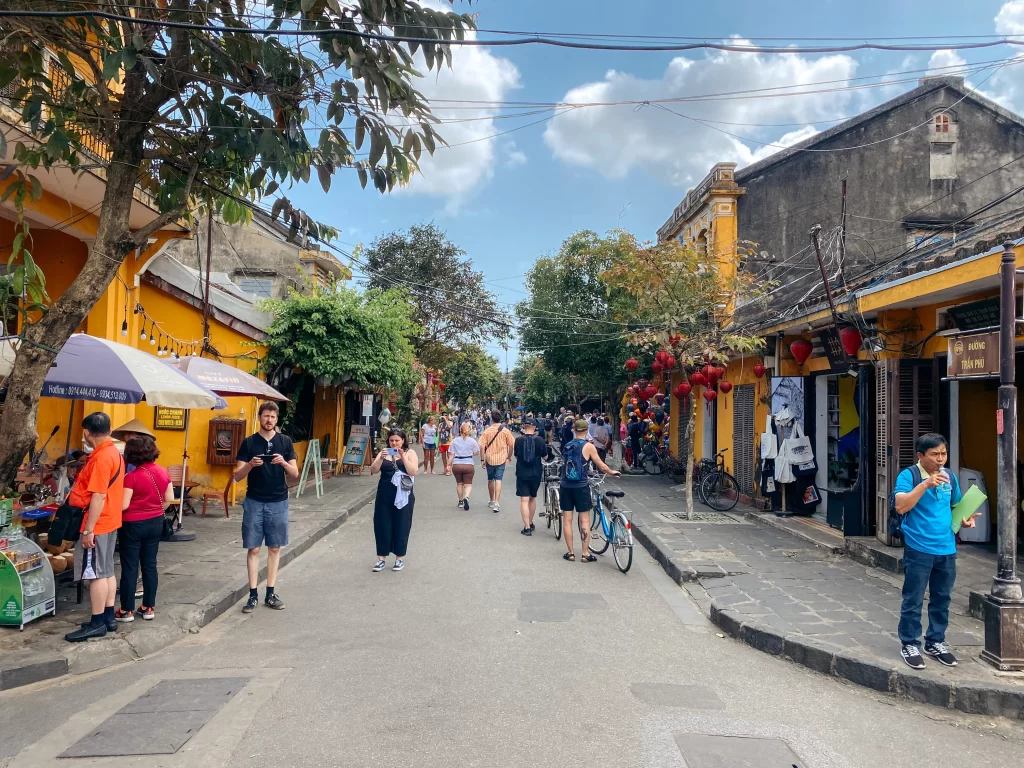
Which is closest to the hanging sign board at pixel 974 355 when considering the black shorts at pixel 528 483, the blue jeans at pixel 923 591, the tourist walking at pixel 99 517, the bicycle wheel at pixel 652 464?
the blue jeans at pixel 923 591

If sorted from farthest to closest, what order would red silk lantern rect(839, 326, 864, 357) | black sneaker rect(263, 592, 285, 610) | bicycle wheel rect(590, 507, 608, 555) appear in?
red silk lantern rect(839, 326, 864, 357), bicycle wheel rect(590, 507, 608, 555), black sneaker rect(263, 592, 285, 610)

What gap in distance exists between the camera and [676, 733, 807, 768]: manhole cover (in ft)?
12.9

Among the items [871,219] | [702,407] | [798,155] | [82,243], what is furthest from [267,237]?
[871,219]

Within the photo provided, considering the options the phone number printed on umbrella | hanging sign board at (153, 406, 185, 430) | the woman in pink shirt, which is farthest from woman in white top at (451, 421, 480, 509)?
the woman in pink shirt

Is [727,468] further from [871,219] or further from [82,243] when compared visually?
[82,243]

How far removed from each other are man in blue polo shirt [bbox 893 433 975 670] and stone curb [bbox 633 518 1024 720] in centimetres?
22

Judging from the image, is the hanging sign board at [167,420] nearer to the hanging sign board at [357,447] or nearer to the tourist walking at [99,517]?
the hanging sign board at [357,447]

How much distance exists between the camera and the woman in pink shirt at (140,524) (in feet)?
20.4

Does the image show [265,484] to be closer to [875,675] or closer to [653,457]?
[875,675]

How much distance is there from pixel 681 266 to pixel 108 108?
9.48 m

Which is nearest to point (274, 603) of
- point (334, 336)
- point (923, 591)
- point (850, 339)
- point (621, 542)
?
point (621, 542)

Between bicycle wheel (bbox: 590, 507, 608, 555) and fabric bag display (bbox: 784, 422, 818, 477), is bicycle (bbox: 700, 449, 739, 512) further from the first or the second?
bicycle wheel (bbox: 590, 507, 608, 555)

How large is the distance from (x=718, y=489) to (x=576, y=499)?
7055 mm

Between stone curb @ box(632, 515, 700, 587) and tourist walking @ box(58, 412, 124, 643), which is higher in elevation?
tourist walking @ box(58, 412, 124, 643)
